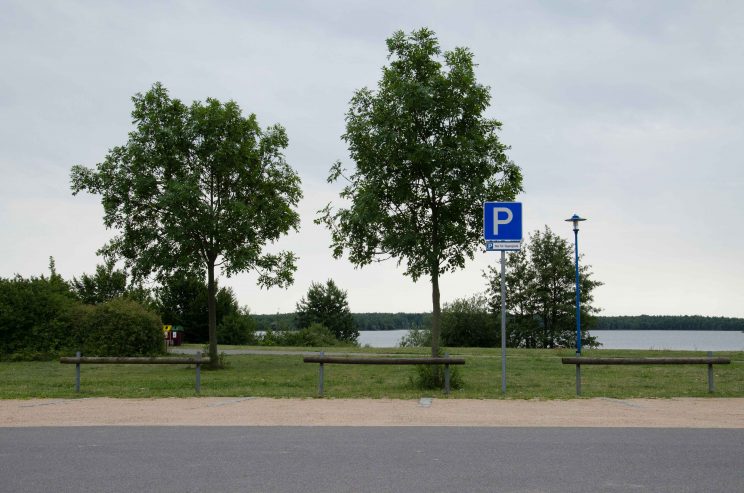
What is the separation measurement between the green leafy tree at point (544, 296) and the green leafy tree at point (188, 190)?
39.9 m

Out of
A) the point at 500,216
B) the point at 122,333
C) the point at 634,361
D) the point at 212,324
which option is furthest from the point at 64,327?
the point at 634,361

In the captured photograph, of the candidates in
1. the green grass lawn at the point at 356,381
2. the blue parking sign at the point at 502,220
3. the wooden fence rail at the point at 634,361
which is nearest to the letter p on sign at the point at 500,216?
the blue parking sign at the point at 502,220

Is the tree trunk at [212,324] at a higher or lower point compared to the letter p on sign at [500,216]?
lower

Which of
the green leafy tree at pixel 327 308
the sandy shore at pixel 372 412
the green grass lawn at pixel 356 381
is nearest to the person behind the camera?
the sandy shore at pixel 372 412

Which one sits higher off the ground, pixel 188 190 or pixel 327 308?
pixel 188 190

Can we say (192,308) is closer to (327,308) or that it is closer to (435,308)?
(327,308)

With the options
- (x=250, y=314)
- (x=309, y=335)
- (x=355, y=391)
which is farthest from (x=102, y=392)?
(x=250, y=314)

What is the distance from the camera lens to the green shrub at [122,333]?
27.3 m

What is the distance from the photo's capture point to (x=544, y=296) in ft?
191

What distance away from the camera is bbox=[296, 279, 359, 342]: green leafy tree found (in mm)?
75500

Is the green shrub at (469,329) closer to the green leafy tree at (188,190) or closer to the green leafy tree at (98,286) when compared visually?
the green leafy tree at (98,286)
